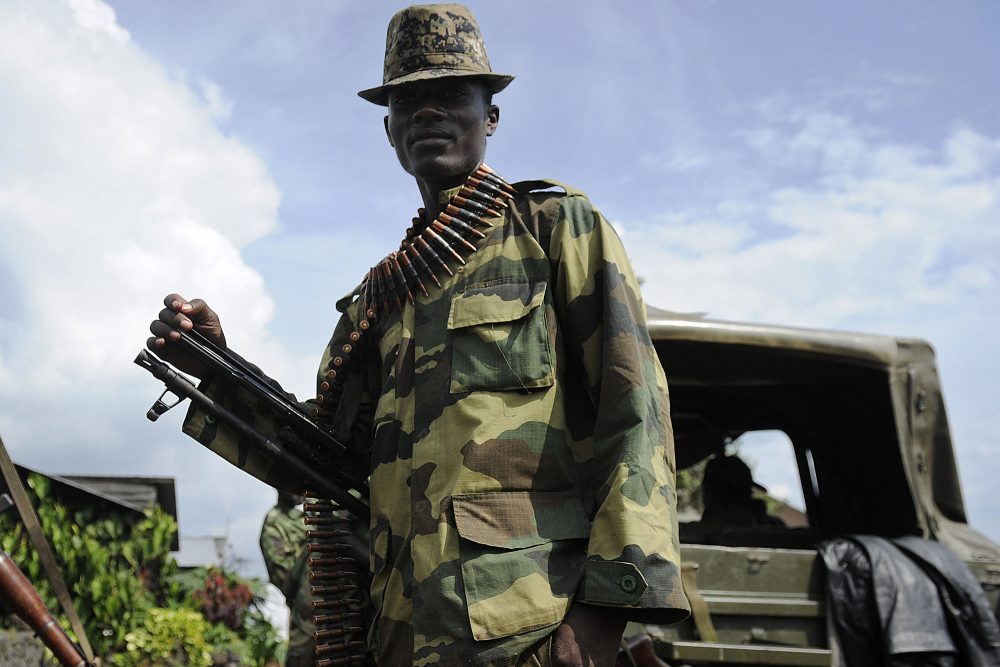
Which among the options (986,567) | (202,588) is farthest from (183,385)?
(202,588)

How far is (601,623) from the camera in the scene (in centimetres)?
233

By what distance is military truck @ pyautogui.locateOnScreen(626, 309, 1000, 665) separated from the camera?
617 centimetres

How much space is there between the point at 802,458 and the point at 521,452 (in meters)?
6.37

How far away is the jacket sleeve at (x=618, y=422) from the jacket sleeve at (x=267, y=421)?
0.90 m

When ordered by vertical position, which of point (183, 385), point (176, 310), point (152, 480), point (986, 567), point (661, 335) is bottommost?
point (986, 567)

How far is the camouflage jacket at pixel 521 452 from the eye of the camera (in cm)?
232

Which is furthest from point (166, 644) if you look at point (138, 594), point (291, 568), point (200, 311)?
point (200, 311)

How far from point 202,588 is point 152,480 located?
7.08 feet

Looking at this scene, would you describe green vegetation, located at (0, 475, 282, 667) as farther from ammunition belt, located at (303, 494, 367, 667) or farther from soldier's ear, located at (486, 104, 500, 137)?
soldier's ear, located at (486, 104, 500, 137)

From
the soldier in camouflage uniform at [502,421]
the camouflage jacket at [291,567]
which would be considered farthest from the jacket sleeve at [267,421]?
the camouflage jacket at [291,567]

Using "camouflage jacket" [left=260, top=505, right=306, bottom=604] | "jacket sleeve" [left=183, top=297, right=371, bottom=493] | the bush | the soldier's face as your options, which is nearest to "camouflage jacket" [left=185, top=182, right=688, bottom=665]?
the soldier's face

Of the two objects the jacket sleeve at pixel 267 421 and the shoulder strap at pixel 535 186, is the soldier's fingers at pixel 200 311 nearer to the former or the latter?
the jacket sleeve at pixel 267 421

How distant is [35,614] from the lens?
564 centimetres

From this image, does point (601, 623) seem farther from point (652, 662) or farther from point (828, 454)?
point (828, 454)
